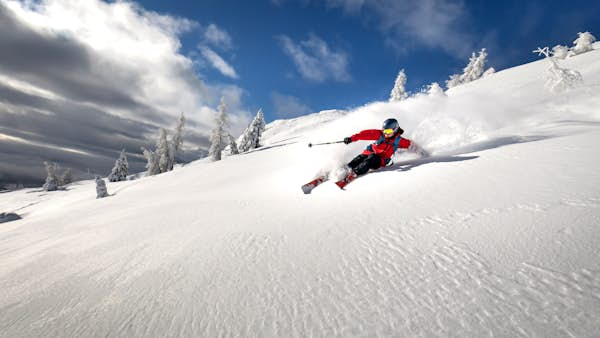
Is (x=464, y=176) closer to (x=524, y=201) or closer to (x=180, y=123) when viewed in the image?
(x=524, y=201)

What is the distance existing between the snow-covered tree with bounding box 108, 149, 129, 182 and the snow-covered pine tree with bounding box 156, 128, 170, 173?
1083 centimetres

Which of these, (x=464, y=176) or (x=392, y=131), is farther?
(x=392, y=131)

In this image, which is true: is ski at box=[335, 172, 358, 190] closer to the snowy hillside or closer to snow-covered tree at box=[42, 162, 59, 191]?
the snowy hillside

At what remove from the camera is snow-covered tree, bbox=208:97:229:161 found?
122 ft

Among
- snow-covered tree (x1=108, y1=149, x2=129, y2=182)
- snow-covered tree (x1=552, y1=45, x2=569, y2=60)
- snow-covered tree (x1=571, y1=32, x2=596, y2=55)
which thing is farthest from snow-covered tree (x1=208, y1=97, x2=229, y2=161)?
snow-covered tree (x1=571, y1=32, x2=596, y2=55)

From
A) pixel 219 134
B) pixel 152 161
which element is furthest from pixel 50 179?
pixel 219 134

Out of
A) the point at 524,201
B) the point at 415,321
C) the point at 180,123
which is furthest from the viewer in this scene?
the point at 180,123

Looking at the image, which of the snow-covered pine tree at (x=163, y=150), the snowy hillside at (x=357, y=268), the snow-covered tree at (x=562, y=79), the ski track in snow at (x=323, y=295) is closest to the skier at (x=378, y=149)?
the snowy hillside at (x=357, y=268)

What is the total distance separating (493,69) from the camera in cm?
4847

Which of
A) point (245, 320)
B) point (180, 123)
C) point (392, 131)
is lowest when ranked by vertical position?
point (245, 320)

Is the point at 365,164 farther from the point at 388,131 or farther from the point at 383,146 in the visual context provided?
the point at 388,131

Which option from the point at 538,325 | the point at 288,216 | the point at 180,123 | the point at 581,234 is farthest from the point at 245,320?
the point at 180,123

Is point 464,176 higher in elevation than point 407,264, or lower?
higher

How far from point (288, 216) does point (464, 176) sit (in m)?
3.37
